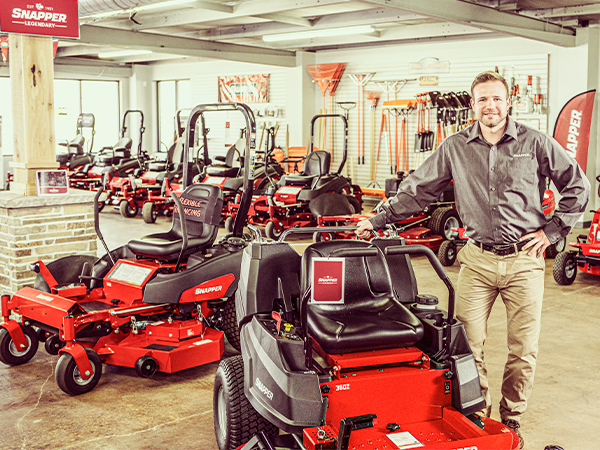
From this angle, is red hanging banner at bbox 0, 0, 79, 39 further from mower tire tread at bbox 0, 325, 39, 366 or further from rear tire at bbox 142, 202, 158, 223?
rear tire at bbox 142, 202, 158, 223

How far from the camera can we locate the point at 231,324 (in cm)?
430

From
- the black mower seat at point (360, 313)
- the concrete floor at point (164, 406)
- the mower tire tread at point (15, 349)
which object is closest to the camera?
the black mower seat at point (360, 313)

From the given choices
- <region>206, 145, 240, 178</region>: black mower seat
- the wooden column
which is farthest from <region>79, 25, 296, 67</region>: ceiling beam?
the wooden column

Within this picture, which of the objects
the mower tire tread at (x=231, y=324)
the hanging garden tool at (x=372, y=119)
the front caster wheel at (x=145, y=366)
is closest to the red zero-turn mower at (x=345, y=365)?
the front caster wheel at (x=145, y=366)

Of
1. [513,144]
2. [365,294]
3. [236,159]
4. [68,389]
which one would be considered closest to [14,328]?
[68,389]

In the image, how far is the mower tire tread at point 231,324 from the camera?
14.1 ft

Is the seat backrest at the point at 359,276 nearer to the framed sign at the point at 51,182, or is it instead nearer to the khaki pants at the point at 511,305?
the khaki pants at the point at 511,305

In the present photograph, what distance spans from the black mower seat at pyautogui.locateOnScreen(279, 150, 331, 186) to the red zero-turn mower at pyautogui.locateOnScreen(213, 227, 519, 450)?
19.6ft

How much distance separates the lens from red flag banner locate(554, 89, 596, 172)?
9398mm

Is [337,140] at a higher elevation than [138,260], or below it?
higher

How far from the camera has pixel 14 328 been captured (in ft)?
13.4

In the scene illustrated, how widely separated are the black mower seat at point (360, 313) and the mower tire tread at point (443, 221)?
4959mm

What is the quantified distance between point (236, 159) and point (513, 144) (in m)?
8.06

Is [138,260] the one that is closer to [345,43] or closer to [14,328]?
[14,328]
